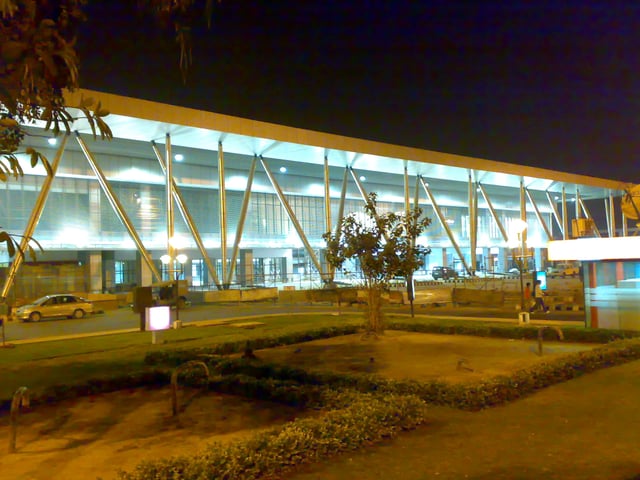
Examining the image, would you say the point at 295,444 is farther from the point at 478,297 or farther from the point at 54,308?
the point at 54,308

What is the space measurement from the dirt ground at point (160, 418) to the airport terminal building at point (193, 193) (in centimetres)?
961

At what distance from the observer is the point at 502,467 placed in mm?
6613

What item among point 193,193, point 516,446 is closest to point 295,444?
point 516,446

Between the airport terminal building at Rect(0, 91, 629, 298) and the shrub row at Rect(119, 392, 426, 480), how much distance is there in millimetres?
15324

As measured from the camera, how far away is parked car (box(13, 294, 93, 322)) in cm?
3153

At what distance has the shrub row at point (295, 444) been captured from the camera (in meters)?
6.13

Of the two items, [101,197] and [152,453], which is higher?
[101,197]

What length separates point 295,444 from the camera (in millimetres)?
7020

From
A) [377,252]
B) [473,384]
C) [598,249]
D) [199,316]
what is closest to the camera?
[473,384]

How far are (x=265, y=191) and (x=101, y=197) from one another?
15062mm

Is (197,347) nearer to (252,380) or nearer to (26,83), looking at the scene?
(252,380)

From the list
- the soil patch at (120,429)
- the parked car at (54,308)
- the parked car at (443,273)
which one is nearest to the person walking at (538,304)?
the soil patch at (120,429)

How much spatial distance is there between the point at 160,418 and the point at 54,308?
25.2 m

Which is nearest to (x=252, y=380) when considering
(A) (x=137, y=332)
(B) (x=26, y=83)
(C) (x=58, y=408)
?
(C) (x=58, y=408)
